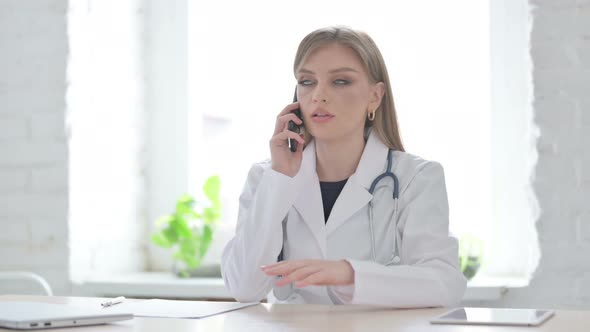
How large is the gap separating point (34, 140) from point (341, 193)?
1498mm

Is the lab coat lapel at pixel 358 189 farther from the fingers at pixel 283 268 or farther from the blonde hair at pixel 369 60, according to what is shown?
the fingers at pixel 283 268

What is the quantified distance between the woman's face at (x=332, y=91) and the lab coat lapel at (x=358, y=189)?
9 cm

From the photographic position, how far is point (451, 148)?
10.3 ft

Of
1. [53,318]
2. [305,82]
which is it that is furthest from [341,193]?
[53,318]

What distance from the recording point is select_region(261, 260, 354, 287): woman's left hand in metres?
1.57

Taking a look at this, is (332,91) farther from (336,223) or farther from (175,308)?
(175,308)

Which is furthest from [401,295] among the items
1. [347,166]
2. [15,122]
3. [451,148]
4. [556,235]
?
[15,122]

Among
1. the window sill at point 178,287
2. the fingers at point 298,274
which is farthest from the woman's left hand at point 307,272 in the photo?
the window sill at point 178,287

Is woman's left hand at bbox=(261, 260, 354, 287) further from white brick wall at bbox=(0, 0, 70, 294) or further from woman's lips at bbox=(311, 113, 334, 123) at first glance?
white brick wall at bbox=(0, 0, 70, 294)

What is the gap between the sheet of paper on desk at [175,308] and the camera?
5.06 feet

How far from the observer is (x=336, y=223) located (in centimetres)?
203

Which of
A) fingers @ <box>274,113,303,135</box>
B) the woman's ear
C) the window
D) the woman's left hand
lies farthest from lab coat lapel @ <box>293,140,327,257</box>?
the window

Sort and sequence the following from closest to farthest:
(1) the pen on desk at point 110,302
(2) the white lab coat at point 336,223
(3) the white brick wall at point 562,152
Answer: (1) the pen on desk at point 110,302 < (2) the white lab coat at point 336,223 < (3) the white brick wall at point 562,152

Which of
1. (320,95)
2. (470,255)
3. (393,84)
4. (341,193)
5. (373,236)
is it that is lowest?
(470,255)
